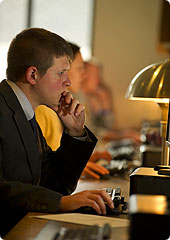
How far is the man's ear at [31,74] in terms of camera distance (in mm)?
1566

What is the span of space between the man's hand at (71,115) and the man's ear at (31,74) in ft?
0.80

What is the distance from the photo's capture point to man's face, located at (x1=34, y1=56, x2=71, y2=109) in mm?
1581

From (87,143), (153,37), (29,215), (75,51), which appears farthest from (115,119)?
(29,215)

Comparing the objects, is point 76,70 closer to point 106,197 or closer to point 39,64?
point 39,64

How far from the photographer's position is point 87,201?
126 centimetres

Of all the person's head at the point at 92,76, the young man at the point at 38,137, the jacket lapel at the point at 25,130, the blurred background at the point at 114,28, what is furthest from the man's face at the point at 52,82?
the blurred background at the point at 114,28

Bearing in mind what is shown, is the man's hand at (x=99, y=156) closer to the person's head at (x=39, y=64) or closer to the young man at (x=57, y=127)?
the young man at (x=57, y=127)

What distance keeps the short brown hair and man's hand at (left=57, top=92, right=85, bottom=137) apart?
258mm

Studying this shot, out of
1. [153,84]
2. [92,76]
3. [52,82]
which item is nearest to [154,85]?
[153,84]

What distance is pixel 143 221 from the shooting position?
88cm

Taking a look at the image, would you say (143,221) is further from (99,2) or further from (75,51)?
(99,2)

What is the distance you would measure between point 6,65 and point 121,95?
6162 mm

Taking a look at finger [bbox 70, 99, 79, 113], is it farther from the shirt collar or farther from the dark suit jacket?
the shirt collar

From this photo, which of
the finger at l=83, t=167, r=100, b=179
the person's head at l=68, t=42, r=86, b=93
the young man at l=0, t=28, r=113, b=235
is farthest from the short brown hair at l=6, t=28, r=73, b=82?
the person's head at l=68, t=42, r=86, b=93
